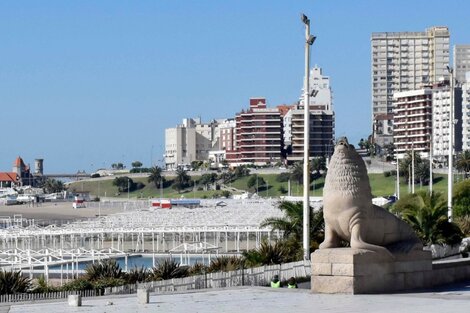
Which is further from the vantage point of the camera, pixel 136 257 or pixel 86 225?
pixel 86 225

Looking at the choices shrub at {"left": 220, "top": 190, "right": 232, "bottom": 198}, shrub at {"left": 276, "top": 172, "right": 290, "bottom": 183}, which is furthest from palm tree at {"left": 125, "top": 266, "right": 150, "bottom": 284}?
shrub at {"left": 276, "top": 172, "right": 290, "bottom": 183}

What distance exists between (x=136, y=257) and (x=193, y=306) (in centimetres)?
6046

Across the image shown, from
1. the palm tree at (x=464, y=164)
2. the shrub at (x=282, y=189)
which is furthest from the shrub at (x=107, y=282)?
the shrub at (x=282, y=189)

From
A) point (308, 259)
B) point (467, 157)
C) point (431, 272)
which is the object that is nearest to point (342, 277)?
point (431, 272)

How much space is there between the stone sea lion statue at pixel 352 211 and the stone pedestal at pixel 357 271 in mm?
251

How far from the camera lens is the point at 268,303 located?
2425 centimetres

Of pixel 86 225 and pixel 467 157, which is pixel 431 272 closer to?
pixel 86 225

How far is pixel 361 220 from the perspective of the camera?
2652 cm

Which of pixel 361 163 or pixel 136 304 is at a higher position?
pixel 361 163

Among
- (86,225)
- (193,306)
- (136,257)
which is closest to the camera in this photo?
(193,306)

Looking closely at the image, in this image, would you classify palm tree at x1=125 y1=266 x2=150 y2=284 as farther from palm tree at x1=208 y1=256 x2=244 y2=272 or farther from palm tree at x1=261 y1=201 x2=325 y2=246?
palm tree at x1=261 y1=201 x2=325 y2=246

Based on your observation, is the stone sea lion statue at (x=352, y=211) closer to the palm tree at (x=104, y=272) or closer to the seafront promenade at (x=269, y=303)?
the seafront promenade at (x=269, y=303)

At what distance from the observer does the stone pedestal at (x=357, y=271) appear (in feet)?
85.1

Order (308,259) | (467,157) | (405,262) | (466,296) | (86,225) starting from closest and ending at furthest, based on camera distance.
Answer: (466,296) < (405,262) < (308,259) < (86,225) < (467,157)
